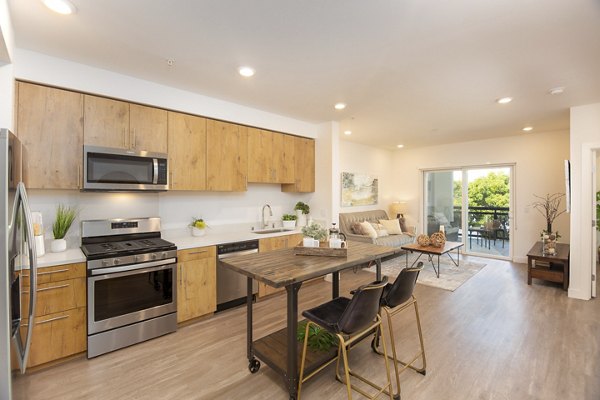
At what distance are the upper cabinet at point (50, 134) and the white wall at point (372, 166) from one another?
425 centimetres

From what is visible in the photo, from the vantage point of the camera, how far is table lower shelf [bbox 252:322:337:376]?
2.02 m

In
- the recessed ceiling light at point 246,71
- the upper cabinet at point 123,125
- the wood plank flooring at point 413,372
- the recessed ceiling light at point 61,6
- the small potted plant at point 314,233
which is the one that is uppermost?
the recessed ceiling light at point 61,6

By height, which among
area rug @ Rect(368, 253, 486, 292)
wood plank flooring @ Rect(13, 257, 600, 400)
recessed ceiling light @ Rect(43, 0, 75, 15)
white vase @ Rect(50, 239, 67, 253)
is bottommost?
wood plank flooring @ Rect(13, 257, 600, 400)

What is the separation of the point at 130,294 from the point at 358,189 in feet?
16.7

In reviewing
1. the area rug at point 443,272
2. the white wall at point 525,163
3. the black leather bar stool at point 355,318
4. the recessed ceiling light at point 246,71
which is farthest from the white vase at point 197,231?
the white wall at point 525,163

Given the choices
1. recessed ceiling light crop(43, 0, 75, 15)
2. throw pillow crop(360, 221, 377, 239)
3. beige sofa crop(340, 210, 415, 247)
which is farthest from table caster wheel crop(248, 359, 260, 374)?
throw pillow crop(360, 221, 377, 239)

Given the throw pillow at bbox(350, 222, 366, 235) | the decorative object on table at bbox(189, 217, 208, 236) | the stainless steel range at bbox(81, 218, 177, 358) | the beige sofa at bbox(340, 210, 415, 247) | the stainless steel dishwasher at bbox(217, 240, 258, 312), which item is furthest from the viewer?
the throw pillow at bbox(350, 222, 366, 235)

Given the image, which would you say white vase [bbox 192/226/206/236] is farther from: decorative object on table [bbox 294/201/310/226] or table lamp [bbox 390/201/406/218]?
table lamp [bbox 390/201/406/218]

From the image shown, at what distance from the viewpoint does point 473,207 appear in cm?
632

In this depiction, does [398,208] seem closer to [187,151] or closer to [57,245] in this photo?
[187,151]

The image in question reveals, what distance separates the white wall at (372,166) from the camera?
6.29 meters

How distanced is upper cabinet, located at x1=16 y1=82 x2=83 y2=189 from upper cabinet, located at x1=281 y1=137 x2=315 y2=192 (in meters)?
2.72

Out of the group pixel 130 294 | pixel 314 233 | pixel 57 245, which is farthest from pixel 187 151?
pixel 314 233

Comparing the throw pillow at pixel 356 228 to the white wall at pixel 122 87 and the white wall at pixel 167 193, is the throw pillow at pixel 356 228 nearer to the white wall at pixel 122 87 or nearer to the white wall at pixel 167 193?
the white wall at pixel 167 193
